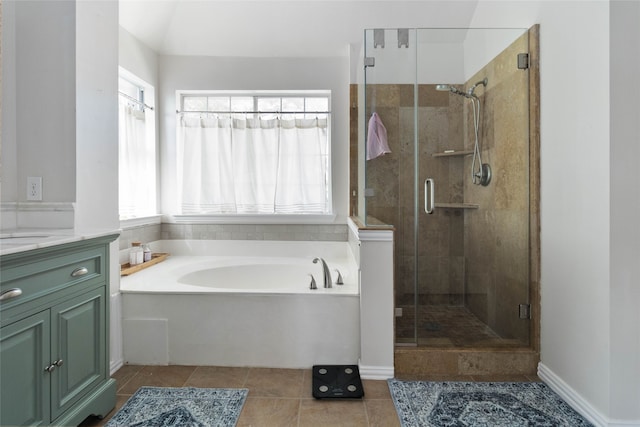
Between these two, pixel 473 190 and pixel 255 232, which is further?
pixel 255 232

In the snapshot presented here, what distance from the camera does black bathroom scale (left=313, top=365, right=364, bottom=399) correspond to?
184 centimetres

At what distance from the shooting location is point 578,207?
5.62 ft

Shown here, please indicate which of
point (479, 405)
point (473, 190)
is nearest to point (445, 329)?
point (479, 405)

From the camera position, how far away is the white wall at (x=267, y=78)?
10.7 feet

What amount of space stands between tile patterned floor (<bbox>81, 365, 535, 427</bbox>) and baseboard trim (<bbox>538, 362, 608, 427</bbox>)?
0.33 ft

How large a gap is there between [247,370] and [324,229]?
1509mm

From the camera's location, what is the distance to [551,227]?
6.36 feet

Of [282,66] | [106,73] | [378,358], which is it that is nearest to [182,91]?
[282,66]

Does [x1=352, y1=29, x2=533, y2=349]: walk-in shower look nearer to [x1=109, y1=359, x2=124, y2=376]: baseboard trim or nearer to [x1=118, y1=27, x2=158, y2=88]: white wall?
[x1=109, y1=359, x2=124, y2=376]: baseboard trim

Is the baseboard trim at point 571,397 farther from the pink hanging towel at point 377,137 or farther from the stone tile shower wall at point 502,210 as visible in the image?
the pink hanging towel at point 377,137

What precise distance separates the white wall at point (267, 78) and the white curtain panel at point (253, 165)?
6.7 inches

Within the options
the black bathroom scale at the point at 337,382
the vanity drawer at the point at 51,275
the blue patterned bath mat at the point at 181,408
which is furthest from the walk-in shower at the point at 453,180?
the vanity drawer at the point at 51,275

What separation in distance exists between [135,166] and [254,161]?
102cm

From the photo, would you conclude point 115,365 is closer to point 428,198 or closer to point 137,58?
point 428,198
